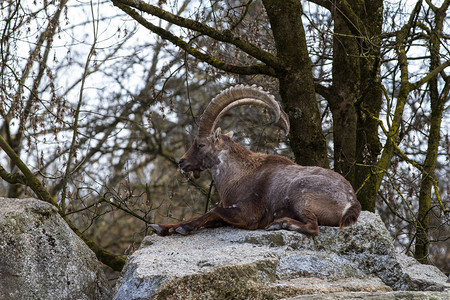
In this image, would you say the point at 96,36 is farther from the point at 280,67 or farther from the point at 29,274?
the point at 29,274

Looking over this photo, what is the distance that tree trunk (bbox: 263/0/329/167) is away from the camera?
892cm

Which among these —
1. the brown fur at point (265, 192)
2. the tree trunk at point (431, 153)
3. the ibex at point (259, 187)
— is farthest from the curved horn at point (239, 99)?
the tree trunk at point (431, 153)

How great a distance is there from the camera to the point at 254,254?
545cm

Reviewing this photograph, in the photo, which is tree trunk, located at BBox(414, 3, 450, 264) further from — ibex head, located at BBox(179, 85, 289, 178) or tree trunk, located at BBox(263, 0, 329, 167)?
ibex head, located at BBox(179, 85, 289, 178)

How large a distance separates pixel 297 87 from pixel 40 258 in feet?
15.1

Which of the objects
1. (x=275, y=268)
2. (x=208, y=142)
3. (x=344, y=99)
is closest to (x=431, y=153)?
(x=344, y=99)

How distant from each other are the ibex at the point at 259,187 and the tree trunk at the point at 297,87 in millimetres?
1205

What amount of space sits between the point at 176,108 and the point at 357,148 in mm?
6275

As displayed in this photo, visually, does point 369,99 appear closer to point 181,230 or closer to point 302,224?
point 302,224

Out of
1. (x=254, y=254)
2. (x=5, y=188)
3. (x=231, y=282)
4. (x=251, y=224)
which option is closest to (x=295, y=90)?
(x=251, y=224)

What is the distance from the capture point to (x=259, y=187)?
290 inches

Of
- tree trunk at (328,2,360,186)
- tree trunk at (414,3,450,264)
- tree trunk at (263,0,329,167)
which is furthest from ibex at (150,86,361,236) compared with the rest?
tree trunk at (414,3,450,264)

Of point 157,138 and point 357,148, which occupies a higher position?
point 157,138

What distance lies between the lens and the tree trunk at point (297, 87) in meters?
8.92
